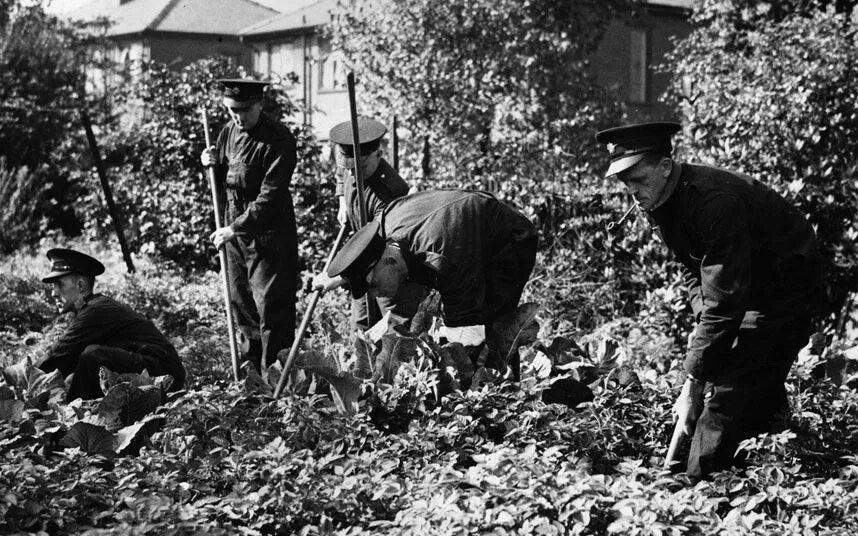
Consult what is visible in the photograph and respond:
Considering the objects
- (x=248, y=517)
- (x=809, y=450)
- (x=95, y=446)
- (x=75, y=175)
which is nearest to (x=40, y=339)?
(x=95, y=446)

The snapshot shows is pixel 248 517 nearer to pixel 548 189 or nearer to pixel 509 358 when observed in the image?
pixel 509 358

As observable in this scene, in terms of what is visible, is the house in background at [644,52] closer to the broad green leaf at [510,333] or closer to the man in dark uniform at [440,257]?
the man in dark uniform at [440,257]

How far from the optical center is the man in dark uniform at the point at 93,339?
573cm

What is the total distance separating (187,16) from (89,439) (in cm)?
4199

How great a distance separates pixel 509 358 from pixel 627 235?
3.78 metres

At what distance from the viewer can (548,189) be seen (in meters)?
9.95

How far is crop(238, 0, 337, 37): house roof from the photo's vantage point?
34.6 metres

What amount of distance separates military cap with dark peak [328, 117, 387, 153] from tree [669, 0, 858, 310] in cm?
303

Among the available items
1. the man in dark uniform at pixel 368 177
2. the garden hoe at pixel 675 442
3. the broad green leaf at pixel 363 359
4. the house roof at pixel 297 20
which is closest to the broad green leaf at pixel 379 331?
the broad green leaf at pixel 363 359

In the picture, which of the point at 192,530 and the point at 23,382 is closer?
the point at 192,530

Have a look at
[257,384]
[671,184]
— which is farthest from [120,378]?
[671,184]

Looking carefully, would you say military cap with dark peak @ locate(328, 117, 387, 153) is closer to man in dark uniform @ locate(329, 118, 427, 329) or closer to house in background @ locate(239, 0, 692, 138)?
man in dark uniform @ locate(329, 118, 427, 329)

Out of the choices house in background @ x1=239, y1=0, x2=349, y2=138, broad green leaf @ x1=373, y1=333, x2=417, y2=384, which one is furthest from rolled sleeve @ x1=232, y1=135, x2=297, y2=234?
house in background @ x1=239, y1=0, x2=349, y2=138

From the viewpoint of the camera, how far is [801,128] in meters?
8.15
